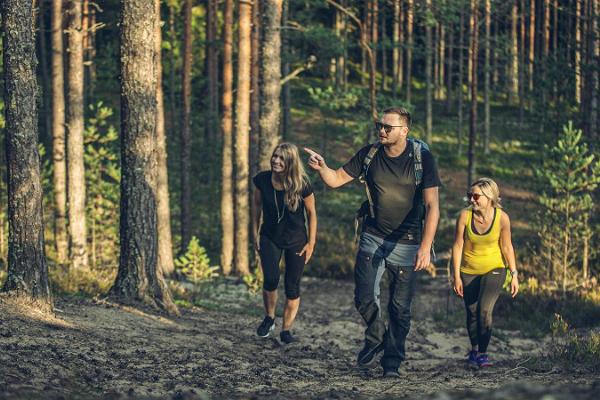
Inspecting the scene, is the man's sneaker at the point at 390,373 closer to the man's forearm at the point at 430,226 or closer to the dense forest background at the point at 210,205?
the dense forest background at the point at 210,205

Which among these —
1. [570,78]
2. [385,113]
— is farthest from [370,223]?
[570,78]

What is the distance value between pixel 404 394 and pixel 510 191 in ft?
96.8

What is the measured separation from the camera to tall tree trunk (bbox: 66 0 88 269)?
18.0 m

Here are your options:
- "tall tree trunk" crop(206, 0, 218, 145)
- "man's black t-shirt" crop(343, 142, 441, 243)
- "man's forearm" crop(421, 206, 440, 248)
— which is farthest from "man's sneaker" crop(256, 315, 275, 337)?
"tall tree trunk" crop(206, 0, 218, 145)

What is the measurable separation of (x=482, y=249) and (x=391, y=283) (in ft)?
4.02

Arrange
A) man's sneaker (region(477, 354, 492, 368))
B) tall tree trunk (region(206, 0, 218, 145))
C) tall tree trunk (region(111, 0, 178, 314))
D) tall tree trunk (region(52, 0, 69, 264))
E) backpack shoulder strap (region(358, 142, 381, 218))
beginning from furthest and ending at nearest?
tall tree trunk (region(206, 0, 218, 145)) < tall tree trunk (region(52, 0, 69, 264)) < tall tree trunk (region(111, 0, 178, 314)) < man's sneaker (region(477, 354, 492, 368)) < backpack shoulder strap (region(358, 142, 381, 218))

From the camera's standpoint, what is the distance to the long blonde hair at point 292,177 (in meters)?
9.32

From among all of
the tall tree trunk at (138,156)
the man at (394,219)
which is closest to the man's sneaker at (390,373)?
the man at (394,219)

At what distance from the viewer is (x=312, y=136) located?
42938mm

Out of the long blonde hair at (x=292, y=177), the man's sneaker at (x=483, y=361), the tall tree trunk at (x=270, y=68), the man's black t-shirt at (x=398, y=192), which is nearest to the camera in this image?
the man's black t-shirt at (x=398, y=192)

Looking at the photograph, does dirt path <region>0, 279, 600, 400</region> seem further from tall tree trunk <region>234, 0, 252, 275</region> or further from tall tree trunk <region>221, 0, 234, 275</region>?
tall tree trunk <region>221, 0, 234, 275</region>

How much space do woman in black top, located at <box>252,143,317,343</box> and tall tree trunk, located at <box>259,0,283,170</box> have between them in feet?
19.0

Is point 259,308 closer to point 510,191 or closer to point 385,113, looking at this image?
point 385,113

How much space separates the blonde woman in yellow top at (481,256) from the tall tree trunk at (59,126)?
12.3m
